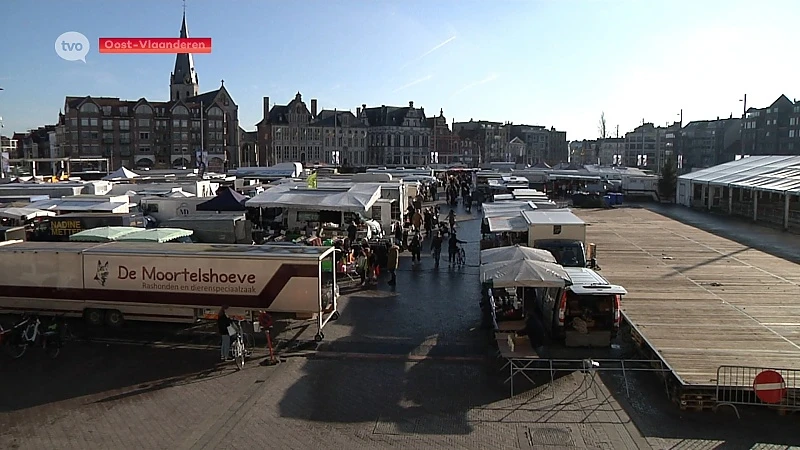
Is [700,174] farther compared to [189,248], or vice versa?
[700,174]

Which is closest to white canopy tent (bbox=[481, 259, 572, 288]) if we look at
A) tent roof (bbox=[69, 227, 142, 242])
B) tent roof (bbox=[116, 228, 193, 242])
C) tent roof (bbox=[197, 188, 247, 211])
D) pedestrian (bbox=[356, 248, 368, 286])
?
pedestrian (bbox=[356, 248, 368, 286])

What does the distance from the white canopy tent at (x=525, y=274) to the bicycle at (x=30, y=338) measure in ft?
29.5

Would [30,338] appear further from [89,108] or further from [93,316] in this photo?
[89,108]

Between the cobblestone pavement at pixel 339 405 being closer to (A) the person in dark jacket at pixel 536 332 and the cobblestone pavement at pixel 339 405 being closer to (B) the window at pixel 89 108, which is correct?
(A) the person in dark jacket at pixel 536 332

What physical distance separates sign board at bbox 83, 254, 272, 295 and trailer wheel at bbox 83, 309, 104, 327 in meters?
0.62

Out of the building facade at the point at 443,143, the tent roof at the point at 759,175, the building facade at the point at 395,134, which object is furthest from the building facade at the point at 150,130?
the tent roof at the point at 759,175

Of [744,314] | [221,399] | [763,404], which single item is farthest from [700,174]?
[221,399]

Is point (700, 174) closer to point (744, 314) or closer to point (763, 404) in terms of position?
point (744, 314)

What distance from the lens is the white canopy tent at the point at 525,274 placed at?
1371cm

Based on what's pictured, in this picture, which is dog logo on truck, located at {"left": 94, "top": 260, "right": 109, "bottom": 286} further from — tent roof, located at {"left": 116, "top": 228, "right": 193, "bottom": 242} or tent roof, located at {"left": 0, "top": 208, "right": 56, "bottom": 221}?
tent roof, located at {"left": 0, "top": 208, "right": 56, "bottom": 221}

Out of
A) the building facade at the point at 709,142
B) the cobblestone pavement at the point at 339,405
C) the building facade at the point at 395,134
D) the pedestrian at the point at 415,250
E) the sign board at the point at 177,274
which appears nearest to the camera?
the cobblestone pavement at the point at 339,405

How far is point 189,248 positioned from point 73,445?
693 cm

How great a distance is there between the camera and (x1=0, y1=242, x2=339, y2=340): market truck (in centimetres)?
Result: 1488

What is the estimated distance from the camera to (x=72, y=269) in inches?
622
